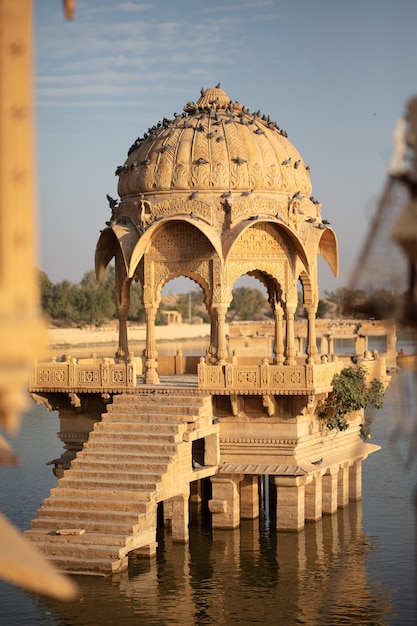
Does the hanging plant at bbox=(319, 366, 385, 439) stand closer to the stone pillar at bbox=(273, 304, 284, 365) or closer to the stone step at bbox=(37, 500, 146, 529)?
the stone pillar at bbox=(273, 304, 284, 365)

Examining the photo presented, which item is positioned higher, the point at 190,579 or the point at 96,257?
the point at 96,257

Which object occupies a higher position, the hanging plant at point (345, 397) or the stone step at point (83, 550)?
the hanging plant at point (345, 397)

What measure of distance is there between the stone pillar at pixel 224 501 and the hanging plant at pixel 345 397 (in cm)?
195

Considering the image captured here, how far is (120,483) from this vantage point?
18.5 m

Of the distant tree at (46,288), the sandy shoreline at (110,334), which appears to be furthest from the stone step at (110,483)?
the distant tree at (46,288)

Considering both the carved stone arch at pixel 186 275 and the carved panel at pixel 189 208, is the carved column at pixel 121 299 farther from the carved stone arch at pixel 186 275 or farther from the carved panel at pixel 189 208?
the carved panel at pixel 189 208

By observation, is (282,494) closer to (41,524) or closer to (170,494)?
(170,494)

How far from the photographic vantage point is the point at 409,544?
20422mm

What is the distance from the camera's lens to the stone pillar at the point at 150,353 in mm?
21812

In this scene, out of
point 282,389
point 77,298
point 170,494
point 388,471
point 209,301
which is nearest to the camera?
point 170,494

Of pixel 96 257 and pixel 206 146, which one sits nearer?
pixel 206 146

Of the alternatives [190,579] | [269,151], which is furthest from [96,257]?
[190,579]

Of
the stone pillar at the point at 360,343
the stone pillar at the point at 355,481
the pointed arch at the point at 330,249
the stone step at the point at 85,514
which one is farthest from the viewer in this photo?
the stone pillar at the point at 360,343

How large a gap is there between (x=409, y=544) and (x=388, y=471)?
22.3ft
